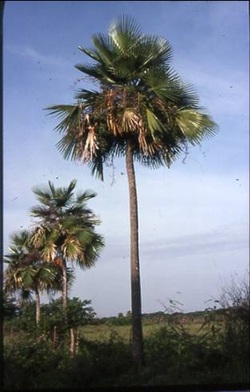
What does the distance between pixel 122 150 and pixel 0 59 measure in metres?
2.11

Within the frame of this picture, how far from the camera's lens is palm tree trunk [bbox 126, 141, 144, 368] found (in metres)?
8.91

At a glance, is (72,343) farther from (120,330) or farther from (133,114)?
(133,114)

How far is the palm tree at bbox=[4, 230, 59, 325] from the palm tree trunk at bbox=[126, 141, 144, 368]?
102cm

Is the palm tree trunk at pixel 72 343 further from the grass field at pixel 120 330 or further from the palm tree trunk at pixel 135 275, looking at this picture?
the palm tree trunk at pixel 135 275

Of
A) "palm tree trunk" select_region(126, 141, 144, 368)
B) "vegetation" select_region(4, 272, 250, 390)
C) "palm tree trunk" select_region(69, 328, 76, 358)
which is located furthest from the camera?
"palm tree trunk" select_region(126, 141, 144, 368)

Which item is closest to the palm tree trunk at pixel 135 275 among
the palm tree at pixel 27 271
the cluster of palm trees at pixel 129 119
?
the cluster of palm trees at pixel 129 119

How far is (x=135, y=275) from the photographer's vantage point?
9094 millimetres

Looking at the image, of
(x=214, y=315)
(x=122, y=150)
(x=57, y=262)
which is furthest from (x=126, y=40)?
(x=214, y=315)

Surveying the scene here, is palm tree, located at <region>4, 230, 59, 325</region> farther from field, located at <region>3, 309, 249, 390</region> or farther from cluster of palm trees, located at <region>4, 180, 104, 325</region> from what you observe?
field, located at <region>3, 309, 249, 390</region>

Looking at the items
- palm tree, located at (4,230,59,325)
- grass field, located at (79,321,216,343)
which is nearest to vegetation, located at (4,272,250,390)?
grass field, located at (79,321,216,343)

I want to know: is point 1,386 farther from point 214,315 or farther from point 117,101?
point 117,101

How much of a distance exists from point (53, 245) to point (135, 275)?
1147mm

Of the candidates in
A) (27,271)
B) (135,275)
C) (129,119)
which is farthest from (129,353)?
(129,119)

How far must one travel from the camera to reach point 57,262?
9.08 meters
